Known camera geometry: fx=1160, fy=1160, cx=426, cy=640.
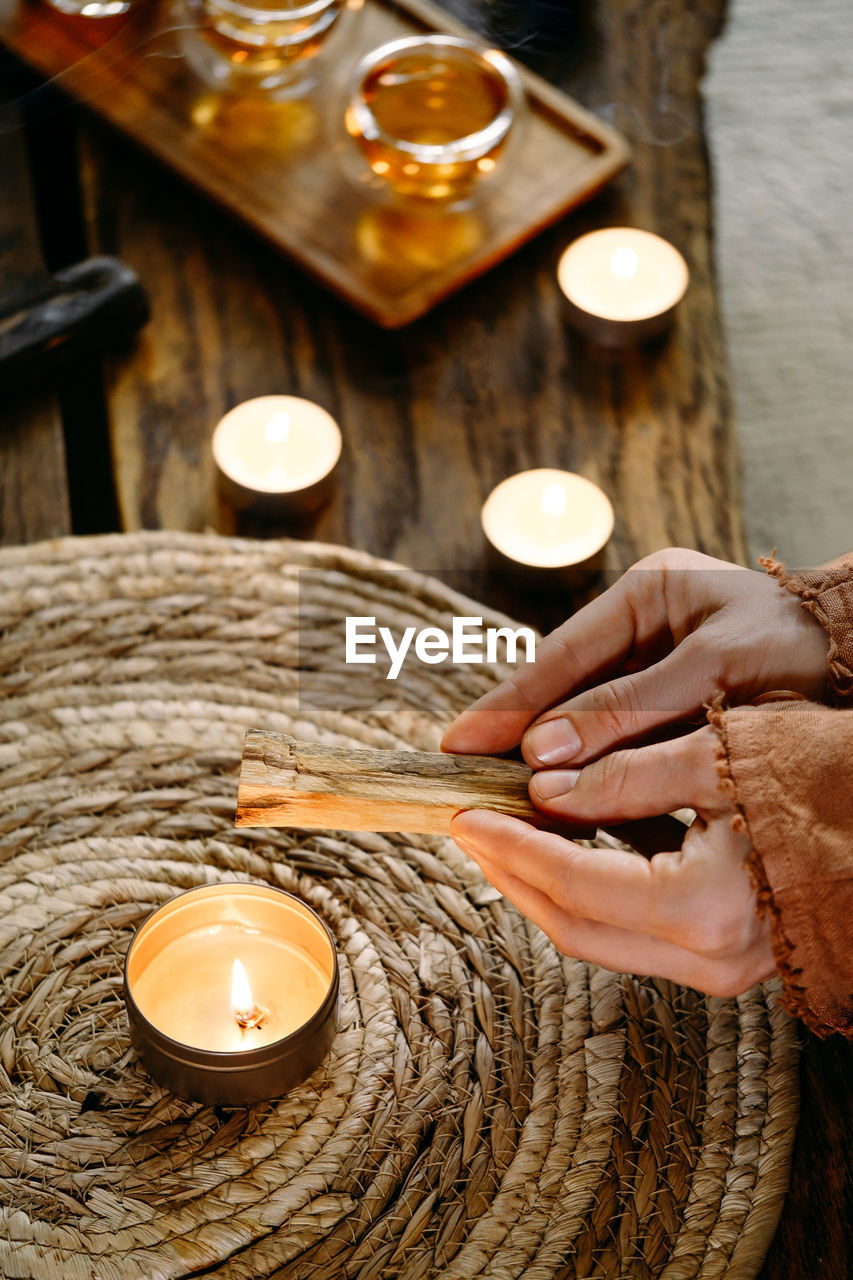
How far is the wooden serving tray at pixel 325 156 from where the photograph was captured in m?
0.86

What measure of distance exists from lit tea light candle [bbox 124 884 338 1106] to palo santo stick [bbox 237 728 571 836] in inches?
2.3

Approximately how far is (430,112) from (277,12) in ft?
0.44

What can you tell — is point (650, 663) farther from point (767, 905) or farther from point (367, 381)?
point (367, 381)

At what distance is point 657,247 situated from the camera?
0.90 m

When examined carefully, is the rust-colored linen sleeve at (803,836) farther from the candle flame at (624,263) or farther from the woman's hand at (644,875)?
the candle flame at (624,263)

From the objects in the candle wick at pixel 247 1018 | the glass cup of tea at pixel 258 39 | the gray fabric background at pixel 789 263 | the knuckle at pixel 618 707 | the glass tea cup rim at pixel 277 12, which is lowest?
the gray fabric background at pixel 789 263

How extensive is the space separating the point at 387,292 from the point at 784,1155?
62 centimetres

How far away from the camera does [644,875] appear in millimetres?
477

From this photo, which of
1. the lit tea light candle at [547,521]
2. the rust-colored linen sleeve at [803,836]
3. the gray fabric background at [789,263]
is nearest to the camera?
the rust-colored linen sleeve at [803,836]

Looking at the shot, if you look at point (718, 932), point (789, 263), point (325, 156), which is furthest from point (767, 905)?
point (789, 263)

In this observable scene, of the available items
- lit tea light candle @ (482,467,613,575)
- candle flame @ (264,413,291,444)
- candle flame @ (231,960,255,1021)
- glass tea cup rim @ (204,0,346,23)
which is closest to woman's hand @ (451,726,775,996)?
candle flame @ (231,960,255,1021)

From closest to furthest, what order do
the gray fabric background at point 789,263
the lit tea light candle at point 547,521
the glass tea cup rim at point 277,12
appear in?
the lit tea light candle at point 547,521, the glass tea cup rim at point 277,12, the gray fabric background at point 789,263

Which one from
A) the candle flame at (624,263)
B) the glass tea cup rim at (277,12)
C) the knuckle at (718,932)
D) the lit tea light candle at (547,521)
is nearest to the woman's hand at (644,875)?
the knuckle at (718,932)

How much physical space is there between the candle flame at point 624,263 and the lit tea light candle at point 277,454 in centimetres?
26
